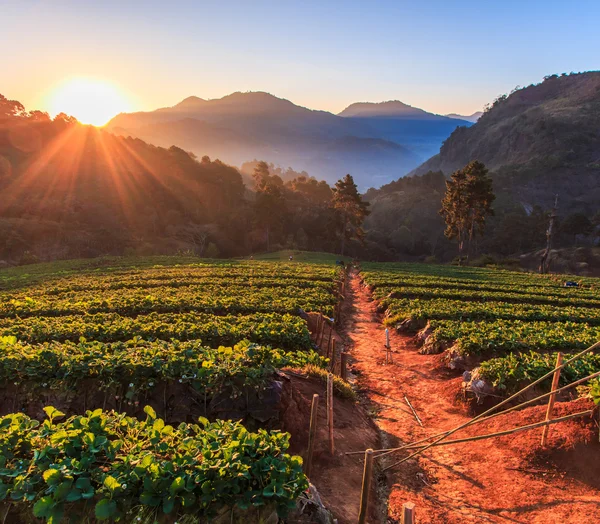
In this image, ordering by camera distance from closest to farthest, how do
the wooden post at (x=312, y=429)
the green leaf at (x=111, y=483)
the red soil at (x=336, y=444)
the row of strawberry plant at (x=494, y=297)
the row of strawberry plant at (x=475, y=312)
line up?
the green leaf at (x=111, y=483)
the red soil at (x=336, y=444)
the wooden post at (x=312, y=429)
the row of strawberry plant at (x=475, y=312)
the row of strawberry plant at (x=494, y=297)

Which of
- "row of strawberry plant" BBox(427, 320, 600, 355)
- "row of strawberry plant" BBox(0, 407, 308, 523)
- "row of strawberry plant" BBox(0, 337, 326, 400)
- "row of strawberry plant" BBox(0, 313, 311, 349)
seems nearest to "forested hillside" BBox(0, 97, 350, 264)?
"row of strawberry plant" BBox(0, 313, 311, 349)

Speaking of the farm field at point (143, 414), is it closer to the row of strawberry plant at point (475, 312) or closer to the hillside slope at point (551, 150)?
the row of strawberry plant at point (475, 312)

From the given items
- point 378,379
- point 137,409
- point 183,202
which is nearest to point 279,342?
point 378,379

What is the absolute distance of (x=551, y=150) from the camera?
444 feet

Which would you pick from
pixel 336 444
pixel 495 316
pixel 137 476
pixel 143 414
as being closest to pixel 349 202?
pixel 495 316

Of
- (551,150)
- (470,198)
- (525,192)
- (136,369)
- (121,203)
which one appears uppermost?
(551,150)

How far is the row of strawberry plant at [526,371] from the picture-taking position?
9.95m

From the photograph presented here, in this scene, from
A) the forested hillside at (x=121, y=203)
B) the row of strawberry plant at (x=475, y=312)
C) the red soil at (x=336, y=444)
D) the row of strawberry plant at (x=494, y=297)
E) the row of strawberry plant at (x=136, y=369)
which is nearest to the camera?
the red soil at (x=336, y=444)

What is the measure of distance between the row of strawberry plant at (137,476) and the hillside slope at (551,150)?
135 metres

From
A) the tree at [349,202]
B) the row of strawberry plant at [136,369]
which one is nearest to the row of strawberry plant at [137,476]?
the row of strawberry plant at [136,369]

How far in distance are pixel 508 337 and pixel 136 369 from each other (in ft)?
40.8

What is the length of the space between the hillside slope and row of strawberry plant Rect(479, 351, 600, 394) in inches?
4968

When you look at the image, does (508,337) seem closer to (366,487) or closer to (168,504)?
(366,487)

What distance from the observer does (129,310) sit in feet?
53.1
